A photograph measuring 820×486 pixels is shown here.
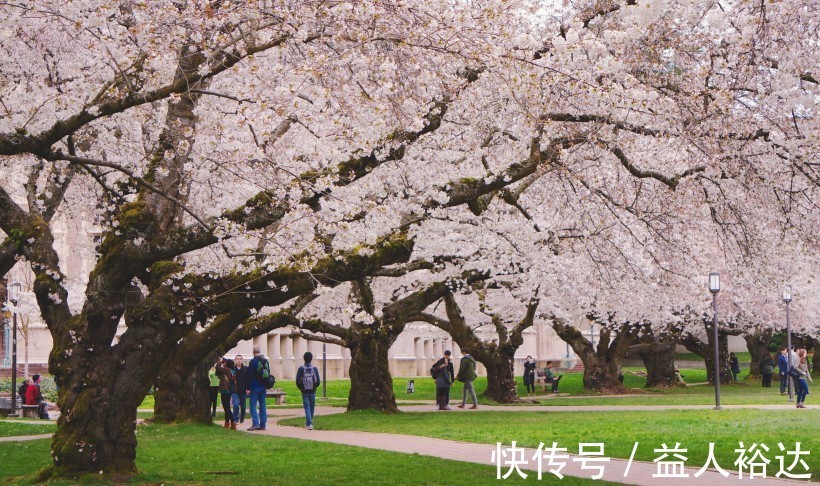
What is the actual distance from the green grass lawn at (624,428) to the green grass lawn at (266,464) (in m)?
2.72

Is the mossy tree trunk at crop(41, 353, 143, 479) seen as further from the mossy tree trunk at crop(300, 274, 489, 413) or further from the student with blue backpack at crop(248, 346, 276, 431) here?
the mossy tree trunk at crop(300, 274, 489, 413)

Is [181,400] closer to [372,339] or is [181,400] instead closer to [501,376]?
[372,339]

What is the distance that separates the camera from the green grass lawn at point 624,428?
49.3 feet

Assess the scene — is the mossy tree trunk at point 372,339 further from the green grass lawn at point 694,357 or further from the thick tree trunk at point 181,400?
the green grass lawn at point 694,357

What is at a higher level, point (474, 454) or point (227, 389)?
point (227, 389)

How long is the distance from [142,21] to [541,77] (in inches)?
157

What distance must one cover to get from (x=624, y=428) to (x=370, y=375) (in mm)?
8670

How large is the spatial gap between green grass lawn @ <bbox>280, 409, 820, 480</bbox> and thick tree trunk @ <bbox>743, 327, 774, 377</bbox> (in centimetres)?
2541

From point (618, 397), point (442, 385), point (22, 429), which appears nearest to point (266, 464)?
point (22, 429)

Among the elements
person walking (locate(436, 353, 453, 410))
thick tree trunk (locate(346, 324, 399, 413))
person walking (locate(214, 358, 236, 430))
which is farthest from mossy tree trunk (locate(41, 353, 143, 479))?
person walking (locate(436, 353, 453, 410))

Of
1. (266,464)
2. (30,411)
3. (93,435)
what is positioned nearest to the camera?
(93,435)

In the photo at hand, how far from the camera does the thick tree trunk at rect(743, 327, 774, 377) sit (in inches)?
1880

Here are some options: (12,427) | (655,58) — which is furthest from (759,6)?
(12,427)

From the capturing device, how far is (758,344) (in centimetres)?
4972
